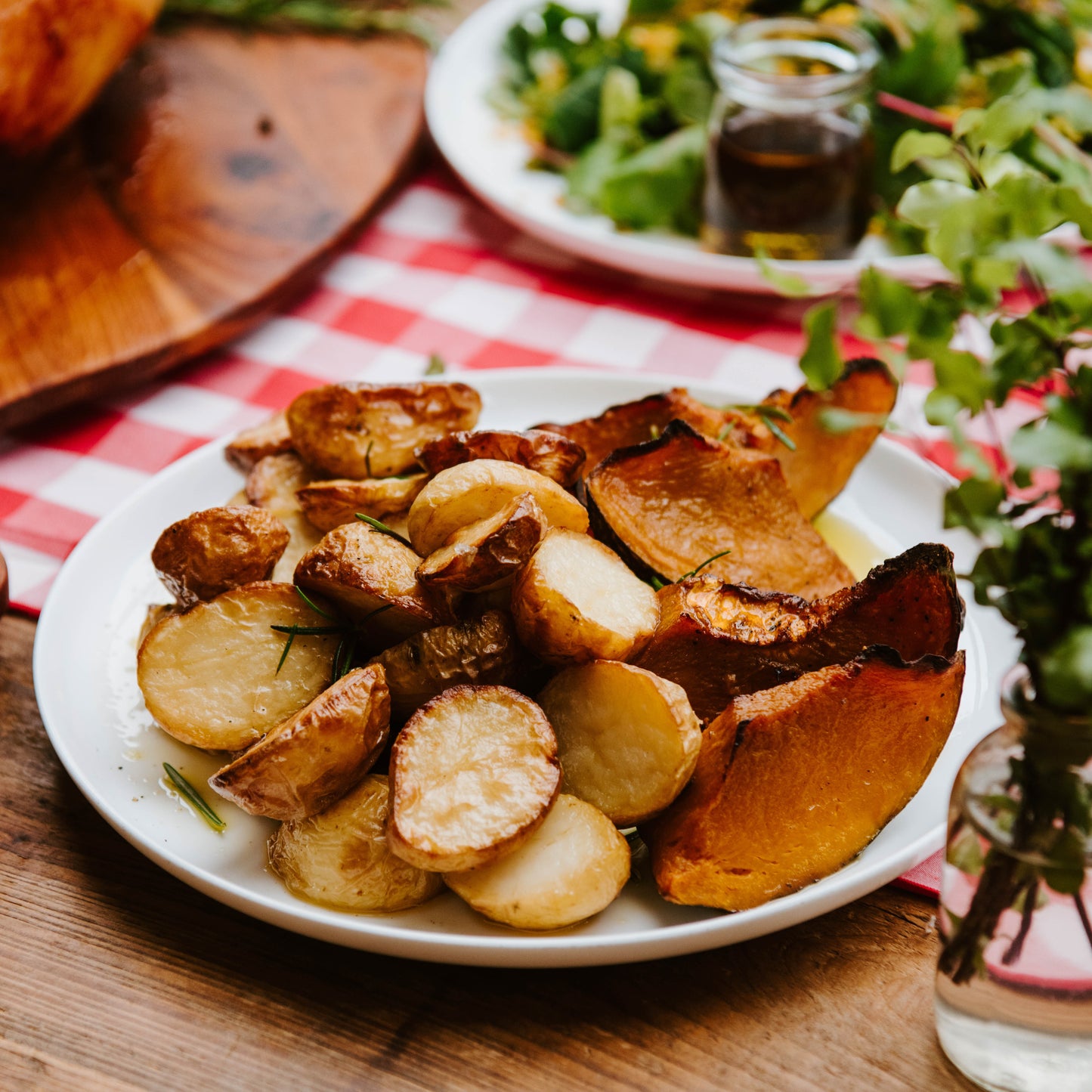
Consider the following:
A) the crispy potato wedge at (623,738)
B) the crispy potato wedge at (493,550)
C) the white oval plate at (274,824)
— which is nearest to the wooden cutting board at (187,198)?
the white oval plate at (274,824)

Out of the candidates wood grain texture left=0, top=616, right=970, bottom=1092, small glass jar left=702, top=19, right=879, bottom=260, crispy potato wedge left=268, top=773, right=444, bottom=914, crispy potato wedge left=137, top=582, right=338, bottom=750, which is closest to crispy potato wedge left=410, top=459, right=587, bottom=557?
crispy potato wedge left=137, top=582, right=338, bottom=750

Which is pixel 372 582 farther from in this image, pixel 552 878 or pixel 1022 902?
pixel 1022 902

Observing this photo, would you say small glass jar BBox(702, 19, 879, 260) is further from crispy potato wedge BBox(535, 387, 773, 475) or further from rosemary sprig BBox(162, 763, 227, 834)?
rosemary sprig BBox(162, 763, 227, 834)

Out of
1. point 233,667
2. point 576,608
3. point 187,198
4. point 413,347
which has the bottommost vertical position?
point 413,347

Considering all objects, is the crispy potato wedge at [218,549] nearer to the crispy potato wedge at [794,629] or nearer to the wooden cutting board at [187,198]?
the crispy potato wedge at [794,629]

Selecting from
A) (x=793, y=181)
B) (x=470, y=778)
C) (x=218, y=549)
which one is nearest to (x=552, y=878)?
(x=470, y=778)

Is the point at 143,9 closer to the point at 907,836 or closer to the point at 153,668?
the point at 153,668

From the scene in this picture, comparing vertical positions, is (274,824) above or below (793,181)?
below
